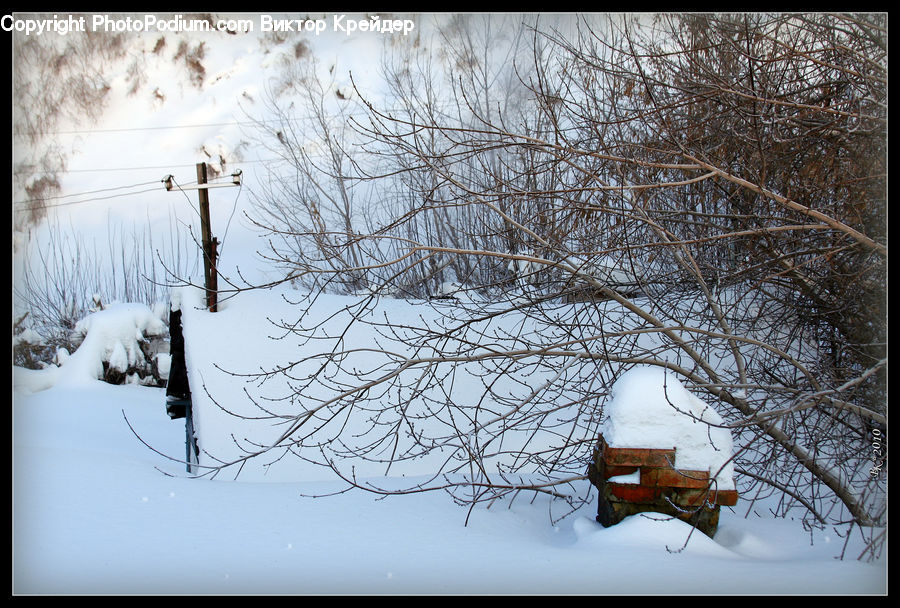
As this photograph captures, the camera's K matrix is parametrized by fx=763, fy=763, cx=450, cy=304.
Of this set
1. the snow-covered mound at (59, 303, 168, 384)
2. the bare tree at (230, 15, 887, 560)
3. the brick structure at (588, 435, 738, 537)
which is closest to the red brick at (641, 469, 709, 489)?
the brick structure at (588, 435, 738, 537)

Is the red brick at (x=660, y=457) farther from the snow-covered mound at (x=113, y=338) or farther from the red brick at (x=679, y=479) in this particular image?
the snow-covered mound at (x=113, y=338)

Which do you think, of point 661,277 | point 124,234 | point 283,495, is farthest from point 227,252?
point 283,495

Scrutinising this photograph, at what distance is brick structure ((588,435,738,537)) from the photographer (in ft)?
10.1

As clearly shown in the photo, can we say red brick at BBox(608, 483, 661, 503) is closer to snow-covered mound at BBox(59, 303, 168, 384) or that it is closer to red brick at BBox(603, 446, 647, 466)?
red brick at BBox(603, 446, 647, 466)

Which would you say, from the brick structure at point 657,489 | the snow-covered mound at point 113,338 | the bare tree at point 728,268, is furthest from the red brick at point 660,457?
the snow-covered mound at point 113,338

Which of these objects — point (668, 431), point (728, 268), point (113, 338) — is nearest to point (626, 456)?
point (668, 431)

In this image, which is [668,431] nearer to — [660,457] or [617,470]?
[660,457]

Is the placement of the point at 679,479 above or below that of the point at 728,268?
below

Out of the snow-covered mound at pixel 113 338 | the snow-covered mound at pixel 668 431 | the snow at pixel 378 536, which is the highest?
the snow-covered mound at pixel 668 431

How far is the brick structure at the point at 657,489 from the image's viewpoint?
3.09 meters

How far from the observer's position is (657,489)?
124 inches

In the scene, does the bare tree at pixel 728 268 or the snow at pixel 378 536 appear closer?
the snow at pixel 378 536

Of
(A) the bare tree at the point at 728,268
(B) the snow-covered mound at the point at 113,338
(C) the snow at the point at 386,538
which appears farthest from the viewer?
(B) the snow-covered mound at the point at 113,338

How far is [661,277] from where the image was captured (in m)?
5.99
